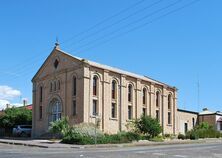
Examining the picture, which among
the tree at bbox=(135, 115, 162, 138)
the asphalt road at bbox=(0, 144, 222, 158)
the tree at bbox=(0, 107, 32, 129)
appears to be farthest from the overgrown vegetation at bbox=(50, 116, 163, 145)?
the tree at bbox=(0, 107, 32, 129)

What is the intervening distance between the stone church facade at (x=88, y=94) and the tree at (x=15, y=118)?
296 inches

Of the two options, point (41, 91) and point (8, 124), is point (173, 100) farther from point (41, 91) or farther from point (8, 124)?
point (8, 124)

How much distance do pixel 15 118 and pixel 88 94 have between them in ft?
65.7

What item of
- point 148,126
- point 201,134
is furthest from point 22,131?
point 201,134

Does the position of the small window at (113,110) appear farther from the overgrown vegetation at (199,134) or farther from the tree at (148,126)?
the overgrown vegetation at (199,134)

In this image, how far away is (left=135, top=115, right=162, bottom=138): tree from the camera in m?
46.6

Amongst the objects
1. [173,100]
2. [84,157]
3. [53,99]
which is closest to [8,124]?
[53,99]

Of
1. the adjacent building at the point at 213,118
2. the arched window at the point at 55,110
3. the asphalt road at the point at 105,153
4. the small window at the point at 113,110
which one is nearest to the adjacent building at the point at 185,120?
the adjacent building at the point at 213,118

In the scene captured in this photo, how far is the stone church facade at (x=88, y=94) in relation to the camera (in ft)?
156

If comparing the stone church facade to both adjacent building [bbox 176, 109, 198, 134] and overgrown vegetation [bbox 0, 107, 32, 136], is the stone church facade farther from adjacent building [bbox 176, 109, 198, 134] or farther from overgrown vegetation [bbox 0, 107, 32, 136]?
adjacent building [bbox 176, 109, 198, 134]

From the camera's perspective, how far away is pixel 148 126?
46562mm

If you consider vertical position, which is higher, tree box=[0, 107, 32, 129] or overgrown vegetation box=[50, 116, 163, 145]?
tree box=[0, 107, 32, 129]

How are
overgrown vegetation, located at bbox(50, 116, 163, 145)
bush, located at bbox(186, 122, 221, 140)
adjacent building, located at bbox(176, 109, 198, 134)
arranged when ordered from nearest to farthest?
overgrown vegetation, located at bbox(50, 116, 163, 145) < bush, located at bbox(186, 122, 221, 140) < adjacent building, located at bbox(176, 109, 198, 134)

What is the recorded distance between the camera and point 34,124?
55688 millimetres
